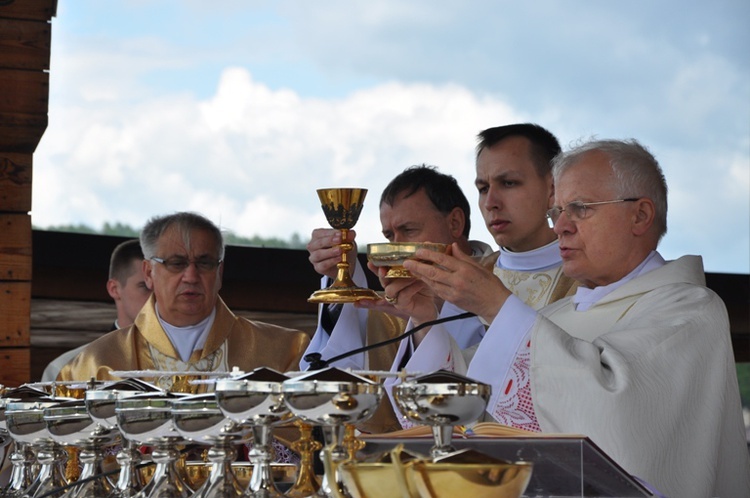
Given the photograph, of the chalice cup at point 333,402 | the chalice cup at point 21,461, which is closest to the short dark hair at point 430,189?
the chalice cup at point 21,461

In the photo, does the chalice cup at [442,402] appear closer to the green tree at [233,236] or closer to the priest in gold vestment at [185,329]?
the priest in gold vestment at [185,329]

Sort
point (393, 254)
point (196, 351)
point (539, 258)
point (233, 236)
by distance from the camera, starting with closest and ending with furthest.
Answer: point (393, 254) < point (539, 258) < point (196, 351) < point (233, 236)

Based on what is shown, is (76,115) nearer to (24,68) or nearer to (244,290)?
(244,290)

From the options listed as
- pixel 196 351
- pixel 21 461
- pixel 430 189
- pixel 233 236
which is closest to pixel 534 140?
pixel 430 189

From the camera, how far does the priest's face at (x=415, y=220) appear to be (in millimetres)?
4855

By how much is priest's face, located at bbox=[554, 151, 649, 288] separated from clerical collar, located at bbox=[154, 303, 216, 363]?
2312 millimetres

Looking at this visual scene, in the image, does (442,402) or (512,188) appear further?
(512,188)

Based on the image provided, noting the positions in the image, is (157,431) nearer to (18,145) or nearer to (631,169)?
(631,169)

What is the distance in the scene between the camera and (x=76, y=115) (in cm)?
884

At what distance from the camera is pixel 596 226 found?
3500 mm

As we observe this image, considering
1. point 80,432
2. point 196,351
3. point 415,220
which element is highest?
point 415,220

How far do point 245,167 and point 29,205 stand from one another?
419cm

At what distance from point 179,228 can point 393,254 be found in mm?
2455

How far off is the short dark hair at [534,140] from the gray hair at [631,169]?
0.76 metres
